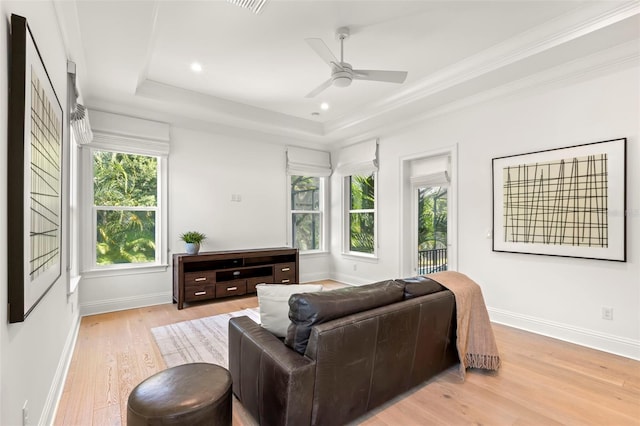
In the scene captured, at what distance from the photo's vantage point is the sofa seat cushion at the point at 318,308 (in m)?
1.71

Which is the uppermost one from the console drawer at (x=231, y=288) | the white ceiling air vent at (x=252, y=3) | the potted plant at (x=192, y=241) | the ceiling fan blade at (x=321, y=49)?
the white ceiling air vent at (x=252, y=3)

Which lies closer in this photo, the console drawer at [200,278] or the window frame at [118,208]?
the window frame at [118,208]

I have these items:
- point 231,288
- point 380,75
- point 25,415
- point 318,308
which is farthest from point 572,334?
point 25,415

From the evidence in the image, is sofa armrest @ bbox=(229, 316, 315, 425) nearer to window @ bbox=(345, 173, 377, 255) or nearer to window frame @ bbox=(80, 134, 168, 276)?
window frame @ bbox=(80, 134, 168, 276)

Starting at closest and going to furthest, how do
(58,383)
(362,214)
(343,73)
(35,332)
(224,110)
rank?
(35,332), (58,383), (343,73), (224,110), (362,214)

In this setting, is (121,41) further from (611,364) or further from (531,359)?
(611,364)

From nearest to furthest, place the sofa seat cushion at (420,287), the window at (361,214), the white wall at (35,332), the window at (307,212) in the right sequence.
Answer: the white wall at (35,332), the sofa seat cushion at (420,287), the window at (361,214), the window at (307,212)

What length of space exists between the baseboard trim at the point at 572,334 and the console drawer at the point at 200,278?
367cm

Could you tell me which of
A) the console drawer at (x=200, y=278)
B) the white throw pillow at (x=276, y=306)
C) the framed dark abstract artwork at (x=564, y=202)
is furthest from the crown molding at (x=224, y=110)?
the white throw pillow at (x=276, y=306)

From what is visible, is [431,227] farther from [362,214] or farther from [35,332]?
[35,332]

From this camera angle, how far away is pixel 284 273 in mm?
5242

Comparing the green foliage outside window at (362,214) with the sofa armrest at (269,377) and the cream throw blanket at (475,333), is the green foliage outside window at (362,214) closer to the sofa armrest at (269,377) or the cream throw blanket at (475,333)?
the cream throw blanket at (475,333)

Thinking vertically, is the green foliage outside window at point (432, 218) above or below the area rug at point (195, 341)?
above

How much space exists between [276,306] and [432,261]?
11.5 ft
